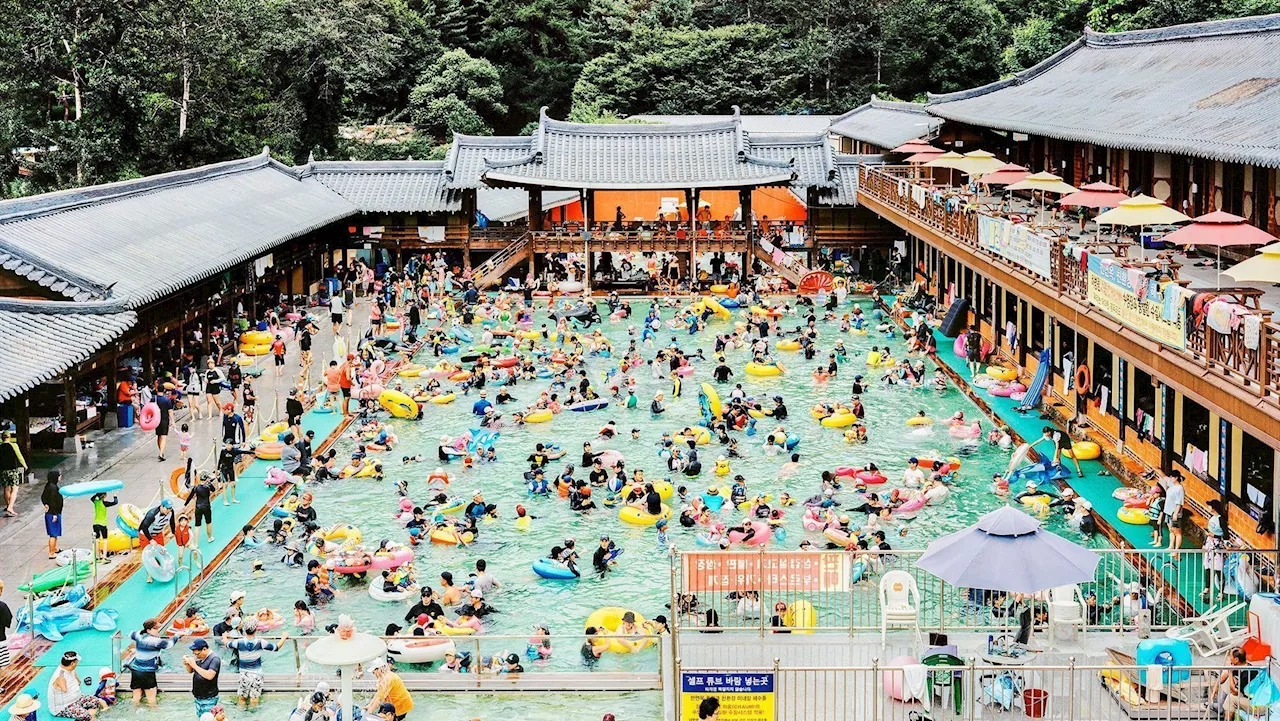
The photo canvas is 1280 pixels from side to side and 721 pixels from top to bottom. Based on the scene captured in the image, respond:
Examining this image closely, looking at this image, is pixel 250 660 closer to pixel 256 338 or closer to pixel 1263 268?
pixel 1263 268

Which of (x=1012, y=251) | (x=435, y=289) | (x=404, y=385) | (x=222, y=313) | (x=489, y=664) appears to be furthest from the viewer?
(x=435, y=289)

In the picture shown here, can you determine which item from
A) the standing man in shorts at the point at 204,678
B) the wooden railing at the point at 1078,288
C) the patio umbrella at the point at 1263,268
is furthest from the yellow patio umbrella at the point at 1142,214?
the standing man in shorts at the point at 204,678

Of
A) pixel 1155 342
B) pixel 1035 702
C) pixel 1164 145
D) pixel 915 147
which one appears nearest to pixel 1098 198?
pixel 1164 145

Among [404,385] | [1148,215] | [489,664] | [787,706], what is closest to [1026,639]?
[787,706]

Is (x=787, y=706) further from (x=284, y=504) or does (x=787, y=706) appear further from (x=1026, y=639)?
(x=284, y=504)

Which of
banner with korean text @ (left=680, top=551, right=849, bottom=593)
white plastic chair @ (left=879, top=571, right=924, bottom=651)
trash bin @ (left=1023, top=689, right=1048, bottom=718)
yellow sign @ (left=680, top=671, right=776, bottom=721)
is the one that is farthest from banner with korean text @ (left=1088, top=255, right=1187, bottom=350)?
yellow sign @ (left=680, top=671, right=776, bottom=721)

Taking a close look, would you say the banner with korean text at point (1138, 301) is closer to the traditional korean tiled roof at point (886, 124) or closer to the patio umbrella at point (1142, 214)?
the patio umbrella at point (1142, 214)
